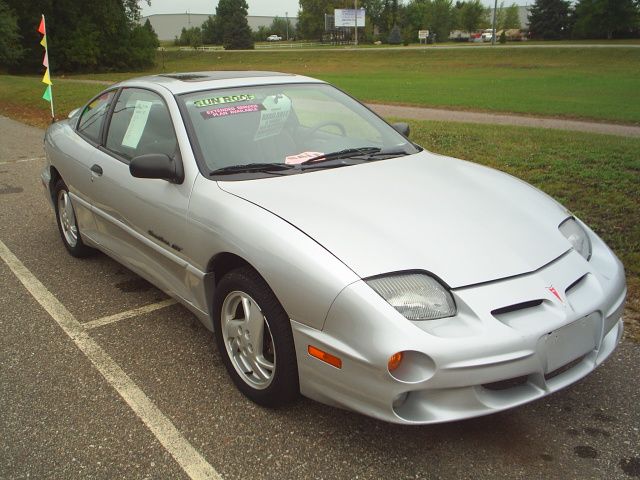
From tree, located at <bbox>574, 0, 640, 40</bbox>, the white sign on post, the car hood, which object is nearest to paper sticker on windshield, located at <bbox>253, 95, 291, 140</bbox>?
the car hood

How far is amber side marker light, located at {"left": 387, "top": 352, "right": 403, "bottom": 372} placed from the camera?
2.14 meters

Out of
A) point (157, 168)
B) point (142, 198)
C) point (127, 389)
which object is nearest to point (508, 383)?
point (127, 389)

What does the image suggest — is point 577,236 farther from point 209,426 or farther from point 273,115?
point 209,426

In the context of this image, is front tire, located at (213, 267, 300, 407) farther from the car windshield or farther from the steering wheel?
the steering wheel

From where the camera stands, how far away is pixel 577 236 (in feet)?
9.77

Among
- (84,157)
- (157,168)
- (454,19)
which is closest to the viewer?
(157,168)

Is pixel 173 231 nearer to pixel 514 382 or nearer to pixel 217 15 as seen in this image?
pixel 514 382

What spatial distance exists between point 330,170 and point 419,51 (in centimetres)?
4488

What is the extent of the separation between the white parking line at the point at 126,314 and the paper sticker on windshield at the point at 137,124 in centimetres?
108

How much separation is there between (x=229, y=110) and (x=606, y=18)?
62.6m

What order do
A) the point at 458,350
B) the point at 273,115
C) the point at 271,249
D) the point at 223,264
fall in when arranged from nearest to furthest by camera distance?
the point at 458,350, the point at 271,249, the point at 223,264, the point at 273,115

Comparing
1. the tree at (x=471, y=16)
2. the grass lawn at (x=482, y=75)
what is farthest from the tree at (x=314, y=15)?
the grass lawn at (x=482, y=75)

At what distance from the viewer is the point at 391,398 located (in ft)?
7.19

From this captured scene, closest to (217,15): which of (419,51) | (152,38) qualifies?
(152,38)
